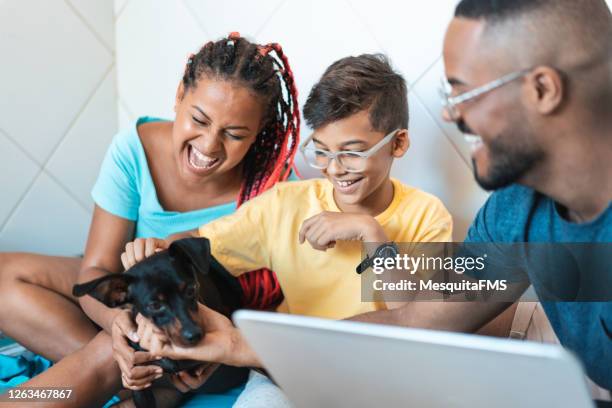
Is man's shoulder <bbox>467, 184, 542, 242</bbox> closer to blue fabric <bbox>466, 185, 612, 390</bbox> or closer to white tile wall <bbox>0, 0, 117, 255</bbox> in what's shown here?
blue fabric <bbox>466, 185, 612, 390</bbox>

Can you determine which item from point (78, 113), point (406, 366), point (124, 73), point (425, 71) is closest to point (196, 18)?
point (124, 73)

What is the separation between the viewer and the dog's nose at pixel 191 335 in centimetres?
120

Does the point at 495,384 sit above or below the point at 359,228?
below

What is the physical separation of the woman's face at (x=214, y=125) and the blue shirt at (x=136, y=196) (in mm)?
124

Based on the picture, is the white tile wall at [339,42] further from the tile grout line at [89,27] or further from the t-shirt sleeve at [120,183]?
the t-shirt sleeve at [120,183]

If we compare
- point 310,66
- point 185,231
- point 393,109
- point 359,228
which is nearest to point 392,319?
point 359,228

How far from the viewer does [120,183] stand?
1.72 meters

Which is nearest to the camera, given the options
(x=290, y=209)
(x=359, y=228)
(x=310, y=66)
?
(x=359, y=228)

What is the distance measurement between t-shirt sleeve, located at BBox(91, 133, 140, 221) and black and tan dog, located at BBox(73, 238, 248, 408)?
1.28 feet

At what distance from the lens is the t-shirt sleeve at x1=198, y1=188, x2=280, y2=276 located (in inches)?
60.1

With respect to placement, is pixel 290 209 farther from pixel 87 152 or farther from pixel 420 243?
pixel 87 152

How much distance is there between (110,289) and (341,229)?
0.47 meters

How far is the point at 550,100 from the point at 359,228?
1.77ft

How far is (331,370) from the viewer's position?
0.92 metres
